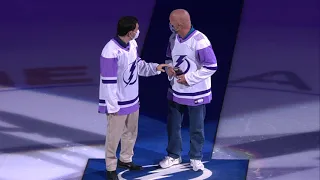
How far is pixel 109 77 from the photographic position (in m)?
6.10

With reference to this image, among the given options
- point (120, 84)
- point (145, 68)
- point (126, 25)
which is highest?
point (126, 25)

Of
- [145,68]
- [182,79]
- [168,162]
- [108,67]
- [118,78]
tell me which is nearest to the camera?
[108,67]

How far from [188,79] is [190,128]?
50 centimetres

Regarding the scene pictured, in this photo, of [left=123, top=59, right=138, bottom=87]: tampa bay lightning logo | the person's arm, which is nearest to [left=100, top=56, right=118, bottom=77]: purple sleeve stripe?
[left=123, top=59, right=138, bottom=87]: tampa bay lightning logo

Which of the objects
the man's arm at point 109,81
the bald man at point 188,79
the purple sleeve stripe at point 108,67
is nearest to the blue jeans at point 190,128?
the bald man at point 188,79

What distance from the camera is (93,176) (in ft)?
21.7

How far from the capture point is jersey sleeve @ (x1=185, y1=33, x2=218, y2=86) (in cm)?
629

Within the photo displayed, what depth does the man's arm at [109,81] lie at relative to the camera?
609cm

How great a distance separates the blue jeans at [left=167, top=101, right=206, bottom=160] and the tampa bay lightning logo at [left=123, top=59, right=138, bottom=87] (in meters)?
0.47

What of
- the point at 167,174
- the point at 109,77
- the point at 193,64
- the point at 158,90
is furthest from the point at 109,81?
the point at 158,90

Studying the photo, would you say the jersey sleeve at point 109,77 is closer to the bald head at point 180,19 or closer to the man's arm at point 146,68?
the man's arm at point 146,68

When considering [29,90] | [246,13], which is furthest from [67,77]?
[246,13]

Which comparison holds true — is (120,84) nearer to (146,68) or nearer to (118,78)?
(118,78)

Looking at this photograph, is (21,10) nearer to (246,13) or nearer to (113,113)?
(246,13)
